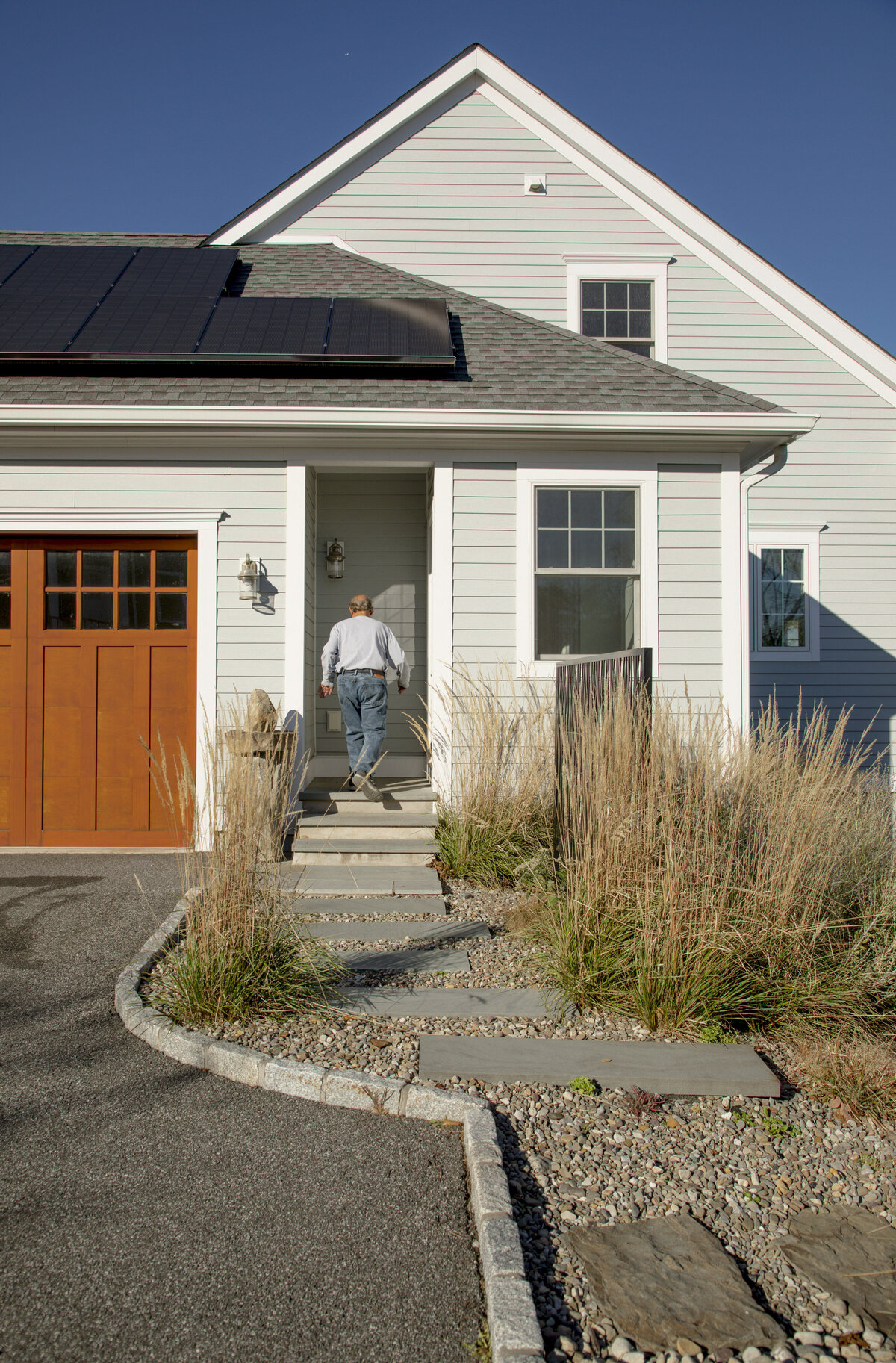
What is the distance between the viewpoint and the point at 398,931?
435 centimetres

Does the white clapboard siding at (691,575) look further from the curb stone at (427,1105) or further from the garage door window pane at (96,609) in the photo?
the curb stone at (427,1105)

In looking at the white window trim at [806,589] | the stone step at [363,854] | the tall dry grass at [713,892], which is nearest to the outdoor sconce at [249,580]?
the stone step at [363,854]

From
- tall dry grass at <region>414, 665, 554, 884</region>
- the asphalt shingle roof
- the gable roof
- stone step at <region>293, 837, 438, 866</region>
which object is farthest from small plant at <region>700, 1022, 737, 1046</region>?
the gable roof

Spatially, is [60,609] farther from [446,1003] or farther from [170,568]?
[446,1003]

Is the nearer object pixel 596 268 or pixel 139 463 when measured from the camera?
pixel 139 463

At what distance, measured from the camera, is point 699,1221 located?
2217mm

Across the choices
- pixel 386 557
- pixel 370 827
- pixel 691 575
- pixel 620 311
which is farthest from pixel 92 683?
pixel 620 311

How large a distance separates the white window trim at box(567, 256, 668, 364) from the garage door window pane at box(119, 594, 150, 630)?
604 centimetres

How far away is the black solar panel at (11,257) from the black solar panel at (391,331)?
3.27 meters

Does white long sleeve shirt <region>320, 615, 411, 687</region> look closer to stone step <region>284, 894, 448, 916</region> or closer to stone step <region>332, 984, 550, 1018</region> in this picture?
stone step <region>284, 894, 448, 916</region>

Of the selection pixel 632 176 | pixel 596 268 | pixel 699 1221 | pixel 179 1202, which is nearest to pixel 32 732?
pixel 179 1202

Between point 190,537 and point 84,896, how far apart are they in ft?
9.38

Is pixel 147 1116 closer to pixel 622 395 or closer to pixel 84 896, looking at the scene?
pixel 84 896

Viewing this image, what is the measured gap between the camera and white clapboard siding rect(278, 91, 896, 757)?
9711mm
